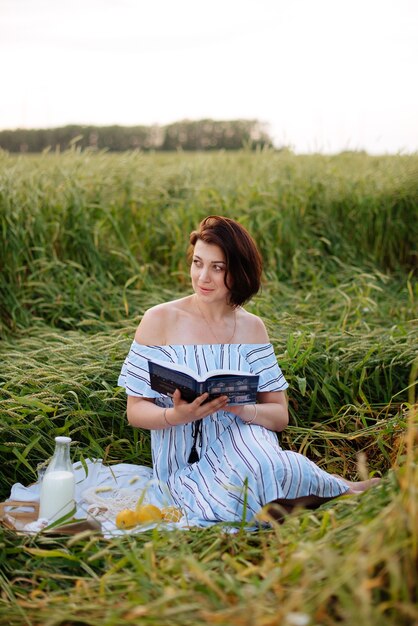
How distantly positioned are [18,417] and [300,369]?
154 cm

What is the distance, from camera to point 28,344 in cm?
476

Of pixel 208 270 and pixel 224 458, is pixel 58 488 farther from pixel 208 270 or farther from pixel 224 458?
pixel 208 270

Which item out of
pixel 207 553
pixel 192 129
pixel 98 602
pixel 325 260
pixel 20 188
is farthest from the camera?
pixel 192 129

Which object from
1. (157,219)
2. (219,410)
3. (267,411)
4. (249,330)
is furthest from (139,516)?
(157,219)

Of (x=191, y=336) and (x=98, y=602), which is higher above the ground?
(x=191, y=336)

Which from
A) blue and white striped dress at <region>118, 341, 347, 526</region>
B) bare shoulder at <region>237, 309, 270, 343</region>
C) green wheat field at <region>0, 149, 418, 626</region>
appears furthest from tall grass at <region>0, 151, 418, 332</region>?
blue and white striped dress at <region>118, 341, 347, 526</region>

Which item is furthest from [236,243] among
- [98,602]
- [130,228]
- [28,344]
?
[130,228]

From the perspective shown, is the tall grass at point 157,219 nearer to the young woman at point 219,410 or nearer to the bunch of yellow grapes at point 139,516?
the young woman at point 219,410

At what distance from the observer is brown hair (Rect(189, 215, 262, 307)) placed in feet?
10.7

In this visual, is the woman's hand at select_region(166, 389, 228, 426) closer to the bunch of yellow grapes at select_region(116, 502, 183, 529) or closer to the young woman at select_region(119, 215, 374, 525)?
the young woman at select_region(119, 215, 374, 525)

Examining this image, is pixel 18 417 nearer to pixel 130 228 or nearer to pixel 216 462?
pixel 216 462

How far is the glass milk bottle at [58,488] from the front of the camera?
9.66ft

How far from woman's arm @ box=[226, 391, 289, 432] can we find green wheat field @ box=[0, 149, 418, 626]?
1.66 ft

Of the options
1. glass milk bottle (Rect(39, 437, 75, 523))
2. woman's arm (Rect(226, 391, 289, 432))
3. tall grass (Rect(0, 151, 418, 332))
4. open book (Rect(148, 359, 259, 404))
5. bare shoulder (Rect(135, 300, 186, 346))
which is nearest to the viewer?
open book (Rect(148, 359, 259, 404))
